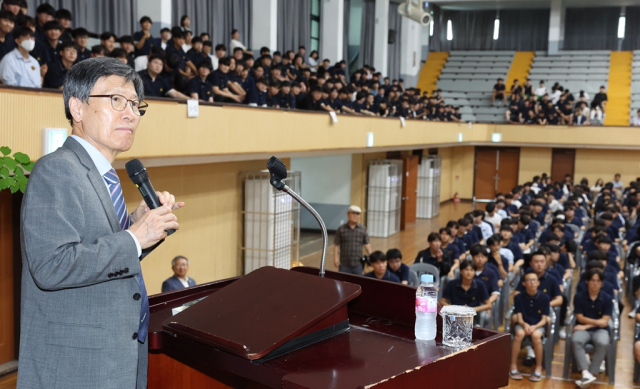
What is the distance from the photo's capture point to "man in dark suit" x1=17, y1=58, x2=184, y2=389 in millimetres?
→ 1468

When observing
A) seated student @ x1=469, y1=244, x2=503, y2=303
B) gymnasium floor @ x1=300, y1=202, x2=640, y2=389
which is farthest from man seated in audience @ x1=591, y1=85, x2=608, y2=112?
seated student @ x1=469, y1=244, x2=503, y2=303

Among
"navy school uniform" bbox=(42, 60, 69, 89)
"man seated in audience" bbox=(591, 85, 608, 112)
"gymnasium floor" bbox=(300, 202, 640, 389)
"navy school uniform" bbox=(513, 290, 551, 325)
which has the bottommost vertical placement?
"gymnasium floor" bbox=(300, 202, 640, 389)

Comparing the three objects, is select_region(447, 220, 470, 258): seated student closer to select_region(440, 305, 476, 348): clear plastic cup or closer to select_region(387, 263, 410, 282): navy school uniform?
select_region(387, 263, 410, 282): navy school uniform

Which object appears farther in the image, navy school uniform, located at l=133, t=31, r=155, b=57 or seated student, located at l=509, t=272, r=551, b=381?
navy school uniform, located at l=133, t=31, r=155, b=57

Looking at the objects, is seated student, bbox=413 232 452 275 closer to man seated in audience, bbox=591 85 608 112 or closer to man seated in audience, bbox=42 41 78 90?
man seated in audience, bbox=42 41 78 90

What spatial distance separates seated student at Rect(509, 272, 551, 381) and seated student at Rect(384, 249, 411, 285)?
3.94 ft

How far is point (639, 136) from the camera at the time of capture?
19281mm

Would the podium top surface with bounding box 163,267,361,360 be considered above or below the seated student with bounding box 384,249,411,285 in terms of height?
above

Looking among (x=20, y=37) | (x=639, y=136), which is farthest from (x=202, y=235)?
(x=639, y=136)

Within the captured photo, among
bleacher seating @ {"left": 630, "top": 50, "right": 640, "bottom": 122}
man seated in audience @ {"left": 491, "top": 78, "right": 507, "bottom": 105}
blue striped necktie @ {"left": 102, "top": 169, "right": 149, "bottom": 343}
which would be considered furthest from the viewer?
bleacher seating @ {"left": 630, "top": 50, "right": 640, "bottom": 122}

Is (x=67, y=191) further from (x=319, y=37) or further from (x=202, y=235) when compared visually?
(x=319, y=37)

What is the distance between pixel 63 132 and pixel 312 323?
359 centimetres

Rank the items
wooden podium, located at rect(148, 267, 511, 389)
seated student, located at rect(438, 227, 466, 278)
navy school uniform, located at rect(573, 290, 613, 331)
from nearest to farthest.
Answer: wooden podium, located at rect(148, 267, 511, 389) < navy school uniform, located at rect(573, 290, 613, 331) < seated student, located at rect(438, 227, 466, 278)

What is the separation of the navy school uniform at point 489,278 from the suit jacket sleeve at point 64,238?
606 cm
